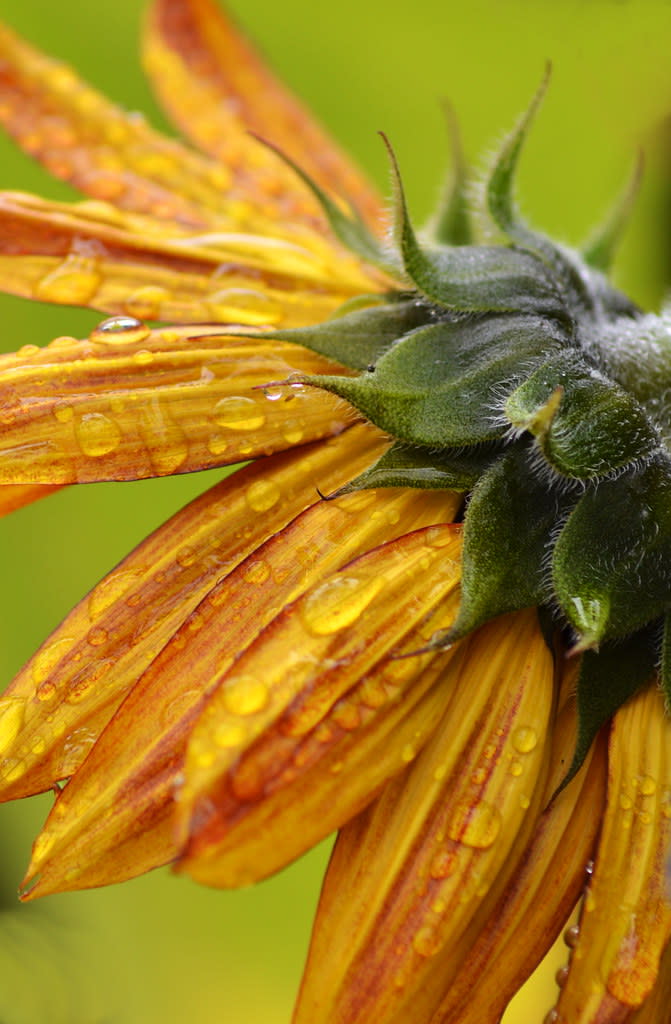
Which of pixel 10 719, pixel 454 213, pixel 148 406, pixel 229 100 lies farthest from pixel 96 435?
pixel 229 100

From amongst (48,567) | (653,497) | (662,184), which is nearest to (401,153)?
Result: (662,184)

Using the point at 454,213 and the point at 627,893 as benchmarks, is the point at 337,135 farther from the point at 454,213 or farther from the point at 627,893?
Result: the point at 627,893

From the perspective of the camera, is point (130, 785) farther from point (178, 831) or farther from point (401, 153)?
point (401, 153)

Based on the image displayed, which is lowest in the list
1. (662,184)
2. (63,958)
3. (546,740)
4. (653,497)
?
(63,958)

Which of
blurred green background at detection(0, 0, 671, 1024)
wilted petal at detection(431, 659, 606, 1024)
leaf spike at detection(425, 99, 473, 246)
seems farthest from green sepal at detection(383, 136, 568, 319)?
blurred green background at detection(0, 0, 671, 1024)

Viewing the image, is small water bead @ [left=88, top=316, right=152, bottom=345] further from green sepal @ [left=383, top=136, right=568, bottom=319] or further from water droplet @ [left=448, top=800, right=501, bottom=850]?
water droplet @ [left=448, top=800, right=501, bottom=850]

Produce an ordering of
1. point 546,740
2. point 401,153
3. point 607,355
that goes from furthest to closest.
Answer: point 401,153 → point 607,355 → point 546,740
